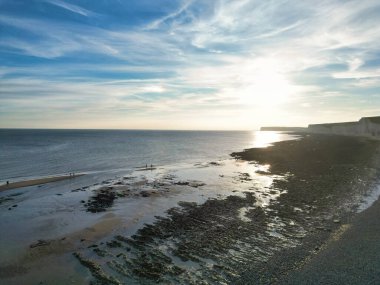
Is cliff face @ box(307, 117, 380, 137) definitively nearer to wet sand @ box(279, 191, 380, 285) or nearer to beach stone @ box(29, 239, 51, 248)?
wet sand @ box(279, 191, 380, 285)

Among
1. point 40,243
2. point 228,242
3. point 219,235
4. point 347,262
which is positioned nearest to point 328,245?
point 347,262

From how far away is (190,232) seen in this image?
53.0 ft

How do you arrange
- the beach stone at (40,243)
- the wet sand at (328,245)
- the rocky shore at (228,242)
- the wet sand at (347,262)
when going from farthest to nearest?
the beach stone at (40,243), the rocky shore at (228,242), the wet sand at (328,245), the wet sand at (347,262)

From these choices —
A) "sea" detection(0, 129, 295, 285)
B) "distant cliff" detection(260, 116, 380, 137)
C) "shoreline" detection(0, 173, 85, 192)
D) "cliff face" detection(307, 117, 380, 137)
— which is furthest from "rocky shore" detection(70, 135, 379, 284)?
"distant cliff" detection(260, 116, 380, 137)

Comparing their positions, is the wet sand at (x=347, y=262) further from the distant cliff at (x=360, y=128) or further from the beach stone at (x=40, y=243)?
the distant cliff at (x=360, y=128)

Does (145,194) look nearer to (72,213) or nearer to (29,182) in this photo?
(72,213)

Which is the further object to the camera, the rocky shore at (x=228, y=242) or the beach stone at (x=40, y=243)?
the beach stone at (x=40, y=243)

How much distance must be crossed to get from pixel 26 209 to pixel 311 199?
74.6ft

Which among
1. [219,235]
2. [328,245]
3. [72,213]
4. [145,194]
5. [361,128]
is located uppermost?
[361,128]

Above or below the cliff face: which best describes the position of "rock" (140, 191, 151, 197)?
below

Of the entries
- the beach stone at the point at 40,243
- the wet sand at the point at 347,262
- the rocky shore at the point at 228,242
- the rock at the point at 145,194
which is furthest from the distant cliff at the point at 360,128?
the beach stone at the point at 40,243

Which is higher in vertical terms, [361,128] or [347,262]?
[361,128]

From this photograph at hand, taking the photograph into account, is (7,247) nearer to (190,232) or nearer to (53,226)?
(53,226)

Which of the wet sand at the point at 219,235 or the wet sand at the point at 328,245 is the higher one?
the wet sand at the point at 328,245
